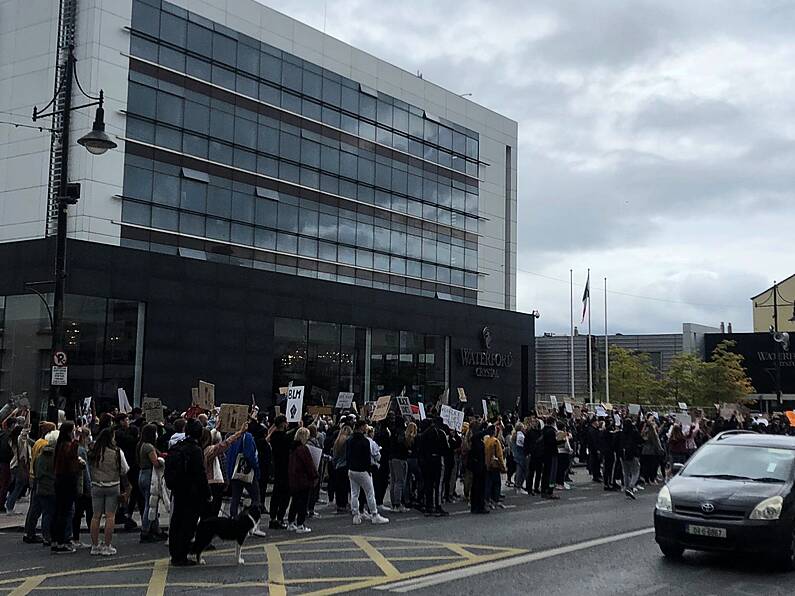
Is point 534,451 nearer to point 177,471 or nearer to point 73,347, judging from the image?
point 177,471

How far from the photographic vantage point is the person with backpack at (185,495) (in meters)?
11.3

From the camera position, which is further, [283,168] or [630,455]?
[283,168]

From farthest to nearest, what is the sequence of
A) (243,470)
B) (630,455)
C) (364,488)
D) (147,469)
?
1. (630,455)
2. (364,488)
3. (243,470)
4. (147,469)

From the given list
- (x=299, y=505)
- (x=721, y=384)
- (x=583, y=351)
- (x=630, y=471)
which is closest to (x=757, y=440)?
(x=299, y=505)

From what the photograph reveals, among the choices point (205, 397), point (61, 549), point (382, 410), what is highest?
point (205, 397)

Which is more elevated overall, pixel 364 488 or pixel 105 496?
pixel 105 496

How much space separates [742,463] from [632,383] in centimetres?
6020

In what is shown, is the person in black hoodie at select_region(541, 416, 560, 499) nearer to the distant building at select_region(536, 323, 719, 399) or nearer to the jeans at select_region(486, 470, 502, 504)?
the jeans at select_region(486, 470, 502, 504)

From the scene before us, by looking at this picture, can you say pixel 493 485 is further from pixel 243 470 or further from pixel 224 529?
pixel 224 529

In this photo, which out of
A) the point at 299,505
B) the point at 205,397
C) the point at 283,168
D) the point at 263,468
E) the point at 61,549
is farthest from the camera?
the point at 283,168

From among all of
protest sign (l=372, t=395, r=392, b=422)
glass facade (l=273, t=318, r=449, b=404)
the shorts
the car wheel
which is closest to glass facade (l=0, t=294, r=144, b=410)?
glass facade (l=273, t=318, r=449, b=404)

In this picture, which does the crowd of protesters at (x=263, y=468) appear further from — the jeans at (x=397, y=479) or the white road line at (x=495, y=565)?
the white road line at (x=495, y=565)

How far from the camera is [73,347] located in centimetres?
3161

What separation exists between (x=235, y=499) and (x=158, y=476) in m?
1.58
